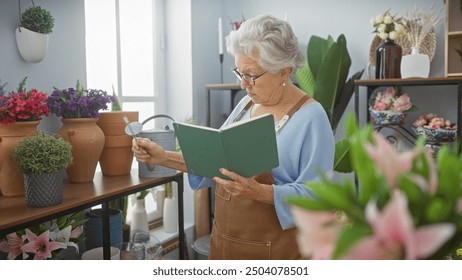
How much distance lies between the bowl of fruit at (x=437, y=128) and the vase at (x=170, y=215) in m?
1.10

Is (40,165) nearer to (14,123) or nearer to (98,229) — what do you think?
(14,123)

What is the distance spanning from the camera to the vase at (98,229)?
1437 mm

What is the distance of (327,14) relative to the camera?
6.55 ft

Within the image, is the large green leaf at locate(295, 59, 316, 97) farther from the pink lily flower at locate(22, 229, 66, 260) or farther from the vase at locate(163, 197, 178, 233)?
the pink lily flower at locate(22, 229, 66, 260)

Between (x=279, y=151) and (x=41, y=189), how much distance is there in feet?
1.77

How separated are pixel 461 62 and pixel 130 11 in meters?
1.33

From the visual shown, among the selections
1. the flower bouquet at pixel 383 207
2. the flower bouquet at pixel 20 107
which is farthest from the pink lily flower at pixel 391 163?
the flower bouquet at pixel 20 107

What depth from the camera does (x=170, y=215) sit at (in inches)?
80.7

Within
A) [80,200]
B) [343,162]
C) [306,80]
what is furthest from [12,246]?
[306,80]

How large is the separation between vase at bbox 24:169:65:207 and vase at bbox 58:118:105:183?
24 cm

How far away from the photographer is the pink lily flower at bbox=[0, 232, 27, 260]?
3.63 feet

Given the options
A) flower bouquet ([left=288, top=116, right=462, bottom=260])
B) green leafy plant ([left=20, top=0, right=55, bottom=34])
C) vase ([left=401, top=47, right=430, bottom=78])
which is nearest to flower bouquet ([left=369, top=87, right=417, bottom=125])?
vase ([left=401, top=47, right=430, bottom=78])

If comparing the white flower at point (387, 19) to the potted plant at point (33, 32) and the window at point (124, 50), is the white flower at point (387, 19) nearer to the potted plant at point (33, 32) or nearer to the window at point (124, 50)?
the window at point (124, 50)
